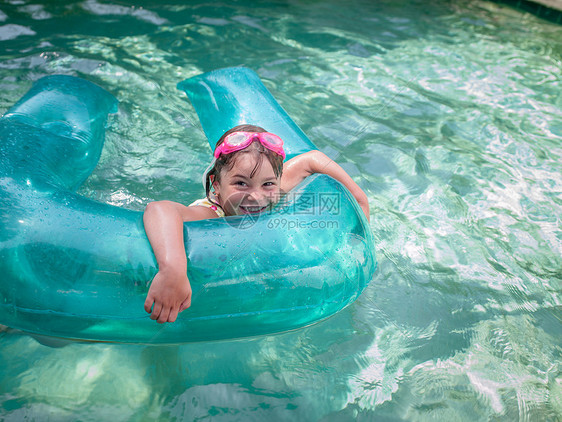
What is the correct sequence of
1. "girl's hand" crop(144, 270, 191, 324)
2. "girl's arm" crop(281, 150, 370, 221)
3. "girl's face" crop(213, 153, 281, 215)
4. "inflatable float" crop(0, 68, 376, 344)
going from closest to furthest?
"girl's hand" crop(144, 270, 191, 324)
"inflatable float" crop(0, 68, 376, 344)
"girl's face" crop(213, 153, 281, 215)
"girl's arm" crop(281, 150, 370, 221)

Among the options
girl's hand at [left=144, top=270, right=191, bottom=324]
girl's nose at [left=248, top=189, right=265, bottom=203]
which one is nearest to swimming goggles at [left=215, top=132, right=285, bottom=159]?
girl's nose at [left=248, top=189, right=265, bottom=203]

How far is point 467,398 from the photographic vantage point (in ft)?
6.82

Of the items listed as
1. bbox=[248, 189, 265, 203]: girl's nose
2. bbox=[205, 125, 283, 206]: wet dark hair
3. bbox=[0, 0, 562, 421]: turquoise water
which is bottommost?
bbox=[0, 0, 562, 421]: turquoise water

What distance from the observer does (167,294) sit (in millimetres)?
1779

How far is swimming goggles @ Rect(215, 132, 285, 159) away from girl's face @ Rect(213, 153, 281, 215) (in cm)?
7

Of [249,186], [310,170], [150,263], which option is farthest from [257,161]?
[150,263]

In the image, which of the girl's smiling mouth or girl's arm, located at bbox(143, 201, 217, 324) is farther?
the girl's smiling mouth

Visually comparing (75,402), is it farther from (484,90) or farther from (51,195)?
(484,90)

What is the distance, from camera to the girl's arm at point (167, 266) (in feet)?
5.83

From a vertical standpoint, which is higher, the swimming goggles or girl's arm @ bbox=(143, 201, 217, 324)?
the swimming goggles

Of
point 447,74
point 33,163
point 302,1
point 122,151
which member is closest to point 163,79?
point 122,151

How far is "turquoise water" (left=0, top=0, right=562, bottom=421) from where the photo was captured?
2.04 m

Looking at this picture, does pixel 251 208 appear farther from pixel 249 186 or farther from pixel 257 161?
pixel 257 161

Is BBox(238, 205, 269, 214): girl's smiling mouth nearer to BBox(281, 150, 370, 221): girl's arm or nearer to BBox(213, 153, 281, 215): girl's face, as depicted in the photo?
BBox(213, 153, 281, 215): girl's face
